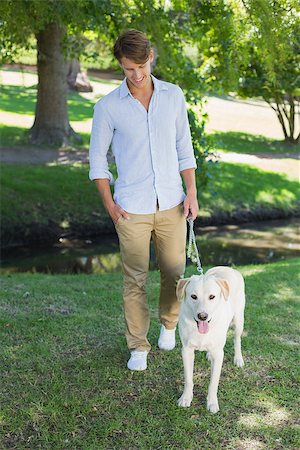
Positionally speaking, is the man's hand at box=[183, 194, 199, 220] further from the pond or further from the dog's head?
the pond

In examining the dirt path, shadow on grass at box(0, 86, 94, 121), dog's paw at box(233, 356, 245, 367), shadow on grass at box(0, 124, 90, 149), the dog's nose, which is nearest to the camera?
the dog's nose

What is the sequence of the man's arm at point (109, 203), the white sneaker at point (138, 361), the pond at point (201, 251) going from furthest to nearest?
1. the pond at point (201, 251)
2. the white sneaker at point (138, 361)
3. the man's arm at point (109, 203)

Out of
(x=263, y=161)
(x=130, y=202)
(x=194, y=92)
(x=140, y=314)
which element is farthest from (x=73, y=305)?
(x=263, y=161)

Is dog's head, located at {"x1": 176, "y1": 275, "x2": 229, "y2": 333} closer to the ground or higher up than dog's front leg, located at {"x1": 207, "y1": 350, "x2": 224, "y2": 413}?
higher up

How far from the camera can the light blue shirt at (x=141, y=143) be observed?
13.3 feet

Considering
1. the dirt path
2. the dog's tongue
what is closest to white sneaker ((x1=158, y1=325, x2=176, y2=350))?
the dog's tongue

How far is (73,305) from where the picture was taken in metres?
5.98

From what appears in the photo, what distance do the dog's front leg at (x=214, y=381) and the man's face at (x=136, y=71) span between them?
67.5 inches

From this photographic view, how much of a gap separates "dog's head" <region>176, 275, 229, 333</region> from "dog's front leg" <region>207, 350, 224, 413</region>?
0.30 m

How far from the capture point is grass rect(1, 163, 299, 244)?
11.5 meters

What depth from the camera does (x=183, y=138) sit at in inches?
168

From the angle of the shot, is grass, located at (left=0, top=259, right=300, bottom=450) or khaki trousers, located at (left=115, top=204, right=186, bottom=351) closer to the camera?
grass, located at (left=0, top=259, right=300, bottom=450)

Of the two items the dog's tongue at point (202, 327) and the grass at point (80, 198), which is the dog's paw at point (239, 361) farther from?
the grass at point (80, 198)

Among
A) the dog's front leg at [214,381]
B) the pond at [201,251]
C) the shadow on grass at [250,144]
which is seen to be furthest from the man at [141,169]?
the shadow on grass at [250,144]
